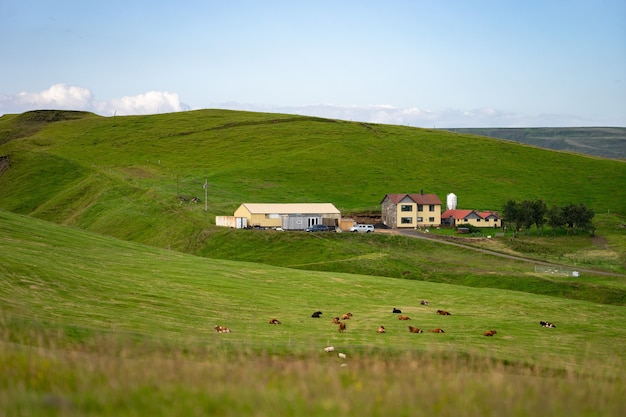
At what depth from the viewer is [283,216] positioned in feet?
388

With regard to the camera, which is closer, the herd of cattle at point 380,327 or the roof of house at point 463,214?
the herd of cattle at point 380,327

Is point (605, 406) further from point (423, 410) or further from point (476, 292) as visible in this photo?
point (476, 292)

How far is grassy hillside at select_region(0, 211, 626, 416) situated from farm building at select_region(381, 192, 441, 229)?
195 ft

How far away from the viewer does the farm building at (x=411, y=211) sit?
127m

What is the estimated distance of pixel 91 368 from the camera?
1259 cm

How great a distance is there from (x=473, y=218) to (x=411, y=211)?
12200 millimetres

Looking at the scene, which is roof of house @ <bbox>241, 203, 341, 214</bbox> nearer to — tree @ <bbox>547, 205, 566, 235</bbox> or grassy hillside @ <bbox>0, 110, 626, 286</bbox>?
grassy hillside @ <bbox>0, 110, 626, 286</bbox>

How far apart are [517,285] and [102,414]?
7271cm

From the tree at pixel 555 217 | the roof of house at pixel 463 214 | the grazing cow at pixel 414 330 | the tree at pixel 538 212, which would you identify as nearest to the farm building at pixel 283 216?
the roof of house at pixel 463 214

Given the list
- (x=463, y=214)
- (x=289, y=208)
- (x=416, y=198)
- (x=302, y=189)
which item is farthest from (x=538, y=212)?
(x=302, y=189)

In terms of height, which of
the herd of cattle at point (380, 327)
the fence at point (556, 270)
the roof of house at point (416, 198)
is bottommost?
the fence at point (556, 270)

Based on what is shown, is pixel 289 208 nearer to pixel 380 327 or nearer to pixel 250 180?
pixel 250 180

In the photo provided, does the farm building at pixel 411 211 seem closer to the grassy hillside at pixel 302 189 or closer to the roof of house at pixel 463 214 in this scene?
the roof of house at pixel 463 214

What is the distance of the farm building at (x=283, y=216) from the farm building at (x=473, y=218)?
24315 millimetres
